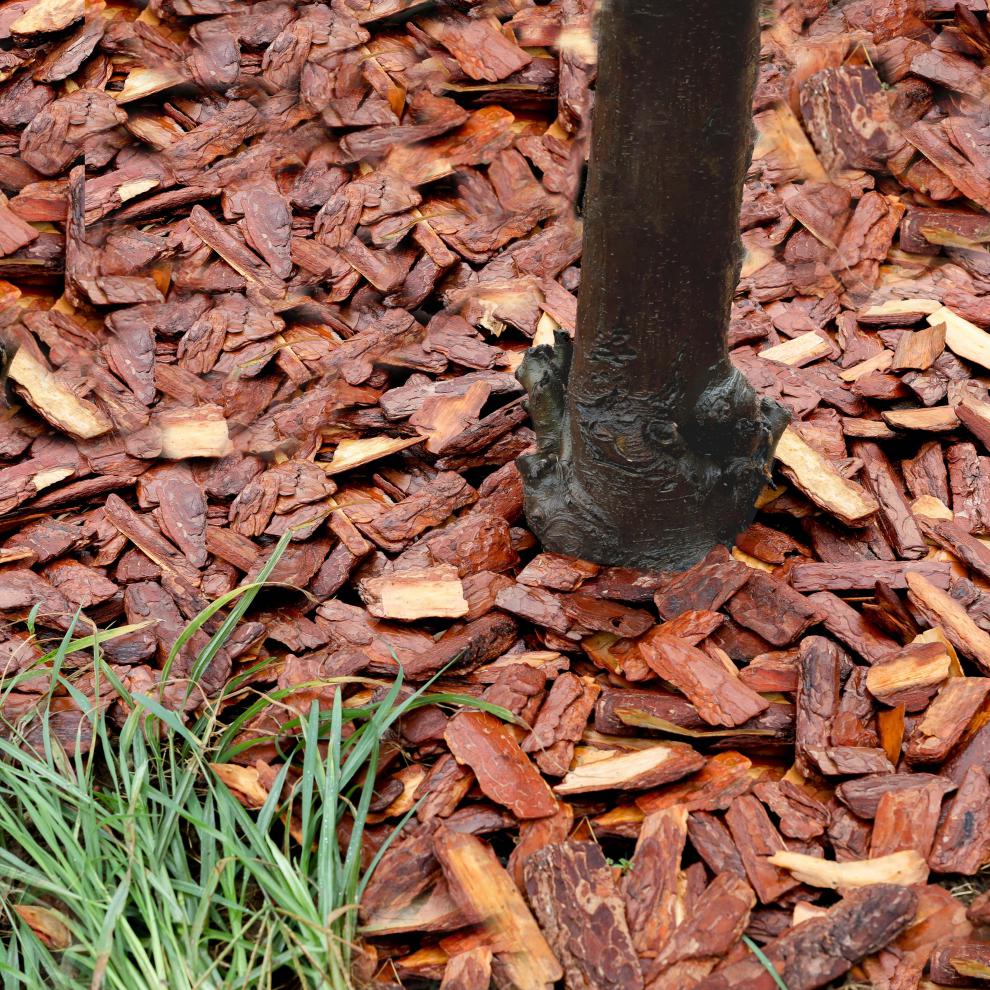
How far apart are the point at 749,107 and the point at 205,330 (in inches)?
51.6

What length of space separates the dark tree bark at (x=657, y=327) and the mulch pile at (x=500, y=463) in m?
0.11

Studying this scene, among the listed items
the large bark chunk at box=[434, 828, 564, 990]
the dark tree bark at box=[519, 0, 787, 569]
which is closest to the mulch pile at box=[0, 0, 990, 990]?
the large bark chunk at box=[434, 828, 564, 990]

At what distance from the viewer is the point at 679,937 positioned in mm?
1609

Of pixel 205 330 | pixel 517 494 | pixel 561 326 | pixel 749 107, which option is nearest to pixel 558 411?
pixel 517 494

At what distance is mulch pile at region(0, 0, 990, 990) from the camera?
170 cm

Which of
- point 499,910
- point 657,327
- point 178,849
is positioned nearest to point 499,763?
point 499,910

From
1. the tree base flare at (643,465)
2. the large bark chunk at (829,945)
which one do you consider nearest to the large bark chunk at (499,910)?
the large bark chunk at (829,945)

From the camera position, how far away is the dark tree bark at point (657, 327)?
1658mm

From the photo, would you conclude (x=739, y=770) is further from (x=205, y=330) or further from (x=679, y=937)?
(x=205, y=330)

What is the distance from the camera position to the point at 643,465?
6.68 feet

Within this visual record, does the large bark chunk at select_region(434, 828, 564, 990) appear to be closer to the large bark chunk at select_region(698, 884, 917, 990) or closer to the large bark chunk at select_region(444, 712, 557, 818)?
the large bark chunk at select_region(444, 712, 557, 818)

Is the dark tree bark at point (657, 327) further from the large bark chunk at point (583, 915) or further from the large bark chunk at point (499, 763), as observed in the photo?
the large bark chunk at point (583, 915)

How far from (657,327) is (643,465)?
26 centimetres

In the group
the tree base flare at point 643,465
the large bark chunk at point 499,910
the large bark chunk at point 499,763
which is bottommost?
the large bark chunk at point 499,910
